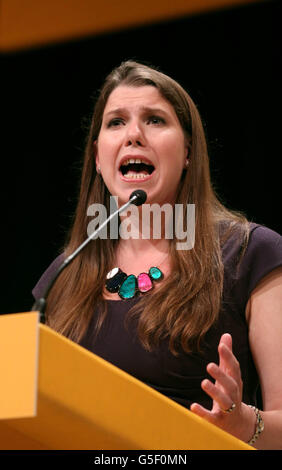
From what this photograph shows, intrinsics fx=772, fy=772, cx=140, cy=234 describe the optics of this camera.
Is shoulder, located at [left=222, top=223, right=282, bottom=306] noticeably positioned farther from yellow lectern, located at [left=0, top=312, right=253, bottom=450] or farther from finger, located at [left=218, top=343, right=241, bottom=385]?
yellow lectern, located at [left=0, top=312, right=253, bottom=450]

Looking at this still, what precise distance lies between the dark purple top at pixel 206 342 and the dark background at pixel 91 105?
57 centimetres

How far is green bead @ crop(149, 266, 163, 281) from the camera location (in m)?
1.80

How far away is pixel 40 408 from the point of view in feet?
3.16

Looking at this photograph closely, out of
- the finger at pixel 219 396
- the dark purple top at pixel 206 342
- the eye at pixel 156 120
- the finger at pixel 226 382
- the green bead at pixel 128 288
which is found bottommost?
the finger at pixel 219 396

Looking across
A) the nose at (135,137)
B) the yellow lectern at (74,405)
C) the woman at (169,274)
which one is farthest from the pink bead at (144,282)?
the yellow lectern at (74,405)

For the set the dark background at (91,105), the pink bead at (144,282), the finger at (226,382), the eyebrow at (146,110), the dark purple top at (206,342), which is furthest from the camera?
the dark background at (91,105)

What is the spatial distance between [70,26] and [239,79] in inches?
28.1

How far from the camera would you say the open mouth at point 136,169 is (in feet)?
6.05

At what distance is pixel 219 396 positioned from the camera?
1185 millimetres

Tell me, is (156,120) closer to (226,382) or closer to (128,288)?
(128,288)

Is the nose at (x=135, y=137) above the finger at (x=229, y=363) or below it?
above

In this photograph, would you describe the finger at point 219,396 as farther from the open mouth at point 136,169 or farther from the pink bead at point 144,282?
the open mouth at point 136,169

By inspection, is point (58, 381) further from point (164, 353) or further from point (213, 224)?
point (213, 224)
